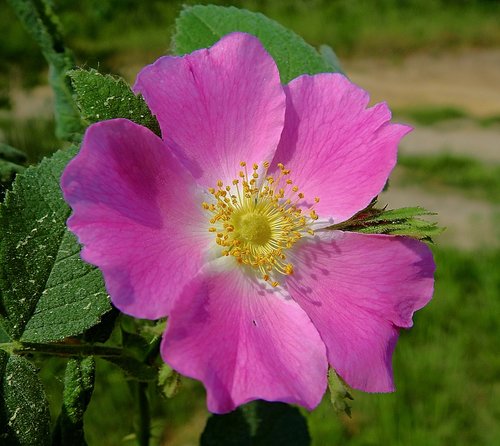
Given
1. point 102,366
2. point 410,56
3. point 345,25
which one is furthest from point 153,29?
point 102,366

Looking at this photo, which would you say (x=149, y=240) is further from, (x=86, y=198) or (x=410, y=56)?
(x=410, y=56)

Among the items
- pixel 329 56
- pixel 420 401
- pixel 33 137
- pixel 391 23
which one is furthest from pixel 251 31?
pixel 391 23

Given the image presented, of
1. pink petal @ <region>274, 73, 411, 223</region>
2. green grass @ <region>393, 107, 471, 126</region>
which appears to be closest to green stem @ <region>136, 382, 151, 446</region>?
pink petal @ <region>274, 73, 411, 223</region>

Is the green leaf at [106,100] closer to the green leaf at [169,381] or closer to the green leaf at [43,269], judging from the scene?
the green leaf at [43,269]

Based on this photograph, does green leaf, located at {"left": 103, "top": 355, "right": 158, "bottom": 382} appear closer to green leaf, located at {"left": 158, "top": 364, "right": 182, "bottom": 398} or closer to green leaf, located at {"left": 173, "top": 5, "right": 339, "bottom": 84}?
green leaf, located at {"left": 158, "top": 364, "right": 182, "bottom": 398}

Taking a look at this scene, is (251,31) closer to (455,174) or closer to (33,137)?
(33,137)
